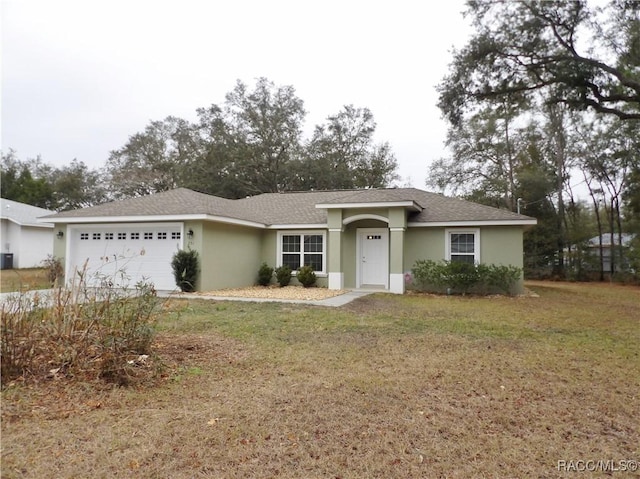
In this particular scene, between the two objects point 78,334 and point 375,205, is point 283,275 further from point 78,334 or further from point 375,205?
point 78,334

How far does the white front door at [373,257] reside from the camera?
14719 mm

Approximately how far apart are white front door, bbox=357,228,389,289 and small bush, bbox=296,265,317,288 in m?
1.74

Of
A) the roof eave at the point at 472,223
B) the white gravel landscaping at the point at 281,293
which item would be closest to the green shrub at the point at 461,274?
the roof eave at the point at 472,223

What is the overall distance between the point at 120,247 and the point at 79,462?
493 inches

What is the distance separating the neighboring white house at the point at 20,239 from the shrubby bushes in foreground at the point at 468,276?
1986cm

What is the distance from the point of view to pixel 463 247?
14.1 m

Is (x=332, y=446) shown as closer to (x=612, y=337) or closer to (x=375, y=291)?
(x=612, y=337)

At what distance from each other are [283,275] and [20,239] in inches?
655

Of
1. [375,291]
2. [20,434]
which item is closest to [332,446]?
[20,434]

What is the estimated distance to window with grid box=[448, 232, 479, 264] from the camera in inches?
549

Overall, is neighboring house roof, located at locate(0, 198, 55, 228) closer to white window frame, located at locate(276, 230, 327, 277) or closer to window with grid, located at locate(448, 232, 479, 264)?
white window frame, located at locate(276, 230, 327, 277)

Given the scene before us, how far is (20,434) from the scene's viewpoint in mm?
3029

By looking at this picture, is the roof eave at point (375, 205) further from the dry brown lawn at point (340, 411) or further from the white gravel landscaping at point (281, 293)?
the dry brown lawn at point (340, 411)

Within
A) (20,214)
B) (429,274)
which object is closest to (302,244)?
(429,274)
